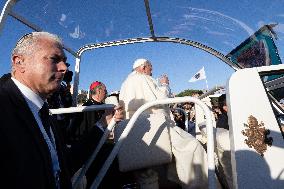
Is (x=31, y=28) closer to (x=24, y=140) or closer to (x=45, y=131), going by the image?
(x=45, y=131)

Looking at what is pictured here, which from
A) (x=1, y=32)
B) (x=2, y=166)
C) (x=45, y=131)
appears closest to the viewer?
(x=2, y=166)

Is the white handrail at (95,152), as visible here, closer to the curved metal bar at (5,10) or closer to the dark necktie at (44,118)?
the dark necktie at (44,118)

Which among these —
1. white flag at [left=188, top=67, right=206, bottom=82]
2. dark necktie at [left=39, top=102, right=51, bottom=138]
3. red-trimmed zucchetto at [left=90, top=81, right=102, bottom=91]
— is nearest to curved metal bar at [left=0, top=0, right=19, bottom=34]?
dark necktie at [left=39, top=102, right=51, bottom=138]

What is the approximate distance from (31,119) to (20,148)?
0.67 feet

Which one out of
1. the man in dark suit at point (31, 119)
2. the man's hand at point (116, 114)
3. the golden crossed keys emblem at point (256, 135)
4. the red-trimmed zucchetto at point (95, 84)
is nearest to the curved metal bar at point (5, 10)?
the man in dark suit at point (31, 119)

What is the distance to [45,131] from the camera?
1774mm

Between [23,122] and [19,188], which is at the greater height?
[23,122]

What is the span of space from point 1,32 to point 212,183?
194 cm

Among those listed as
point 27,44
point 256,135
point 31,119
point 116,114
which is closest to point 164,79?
point 116,114

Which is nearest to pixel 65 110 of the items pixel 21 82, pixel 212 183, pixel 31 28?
pixel 21 82

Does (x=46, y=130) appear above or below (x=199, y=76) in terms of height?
below

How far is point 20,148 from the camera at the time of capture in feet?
4.65

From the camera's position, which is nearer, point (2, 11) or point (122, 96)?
point (2, 11)

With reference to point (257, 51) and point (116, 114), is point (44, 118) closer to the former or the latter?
point (116, 114)
